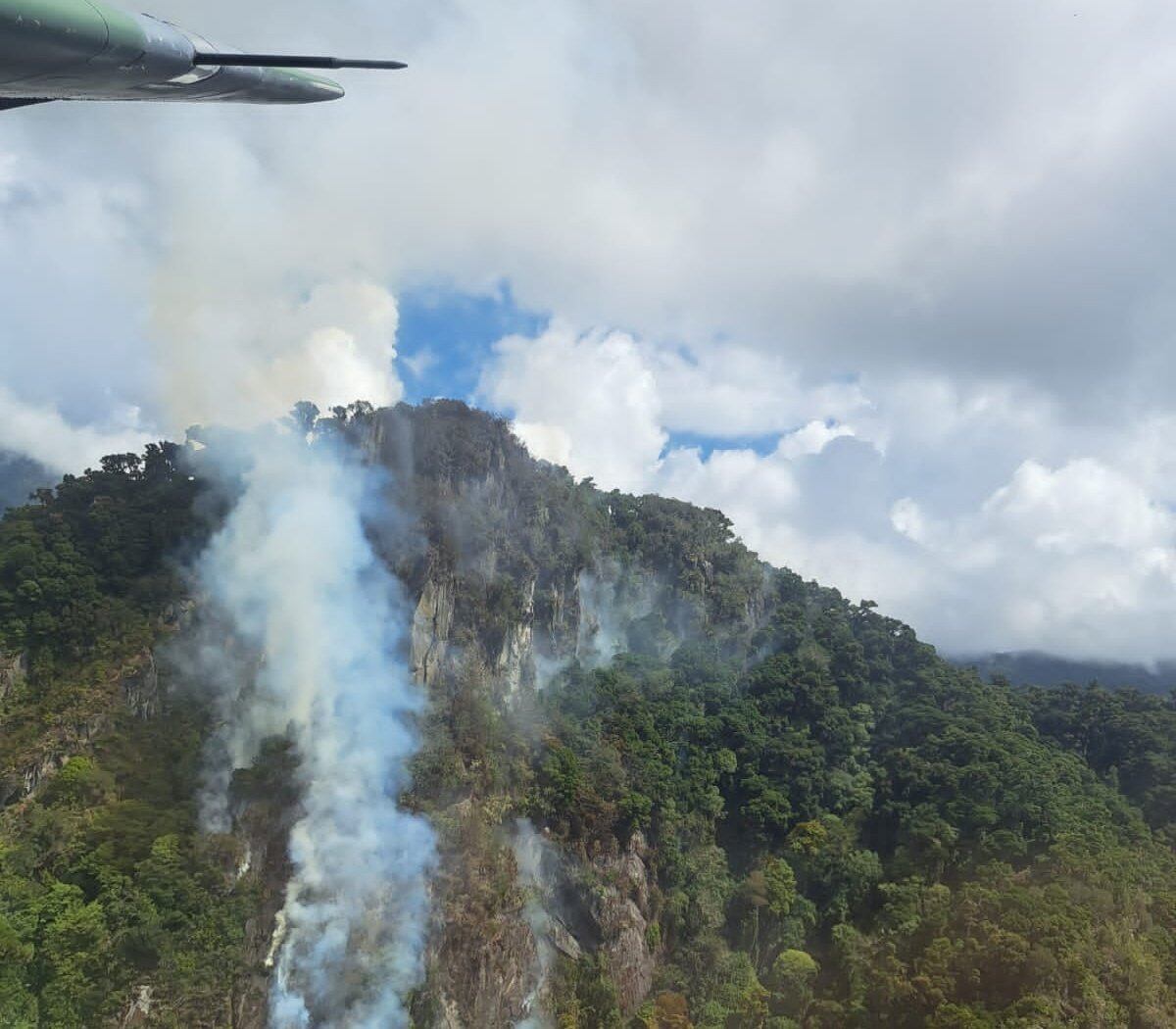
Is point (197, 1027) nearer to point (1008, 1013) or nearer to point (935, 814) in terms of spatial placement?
point (1008, 1013)

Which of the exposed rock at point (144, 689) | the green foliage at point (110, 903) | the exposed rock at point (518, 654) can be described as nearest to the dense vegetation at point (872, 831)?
the exposed rock at point (518, 654)

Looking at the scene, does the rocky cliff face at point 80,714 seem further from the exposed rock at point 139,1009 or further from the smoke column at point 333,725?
the exposed rock at point 139,1009

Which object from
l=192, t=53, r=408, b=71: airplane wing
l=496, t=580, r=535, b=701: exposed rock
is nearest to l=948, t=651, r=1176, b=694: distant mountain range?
l=496, t=580, r=535, b=701: exposed rock

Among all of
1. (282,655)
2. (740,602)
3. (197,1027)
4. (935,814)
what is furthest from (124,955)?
(740,602)

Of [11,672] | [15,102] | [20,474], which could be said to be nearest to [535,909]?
[11,672]

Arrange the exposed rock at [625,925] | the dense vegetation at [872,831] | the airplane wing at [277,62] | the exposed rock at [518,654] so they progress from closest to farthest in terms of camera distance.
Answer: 1. the airplane wing at [277,62]
2. the dense vegetation at [872,831]
3. the exposed rock at [625,925]
4. the exposed rock at [518,654]

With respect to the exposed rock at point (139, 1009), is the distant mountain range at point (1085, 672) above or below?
above

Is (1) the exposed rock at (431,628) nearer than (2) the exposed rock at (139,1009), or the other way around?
(2) the exposed rock at (139,1009)
